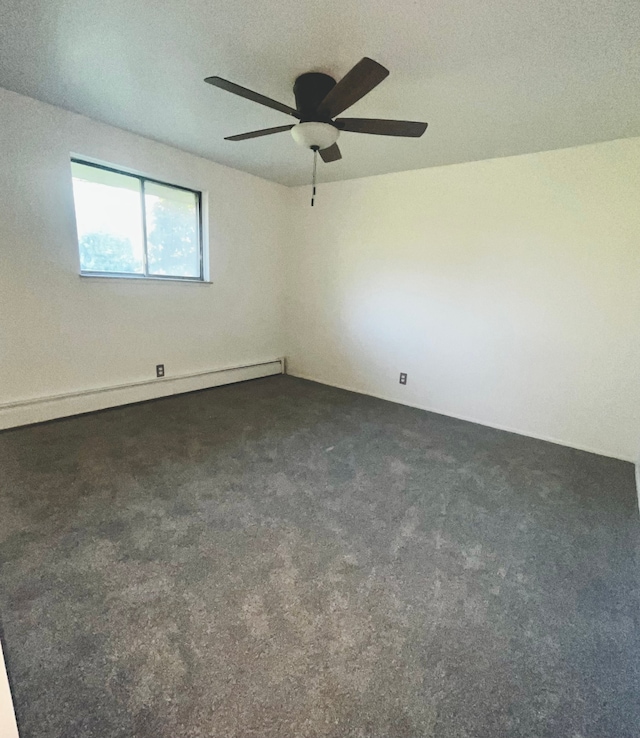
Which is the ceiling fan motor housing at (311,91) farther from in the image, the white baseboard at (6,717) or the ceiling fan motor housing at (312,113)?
the white baseboard at (6,717)

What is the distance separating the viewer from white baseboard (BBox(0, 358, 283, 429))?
2742 millimetres

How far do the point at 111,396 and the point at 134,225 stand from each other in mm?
1581

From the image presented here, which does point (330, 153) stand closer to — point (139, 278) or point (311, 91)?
point (311, 91)

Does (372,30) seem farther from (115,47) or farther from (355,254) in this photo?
(355,254)

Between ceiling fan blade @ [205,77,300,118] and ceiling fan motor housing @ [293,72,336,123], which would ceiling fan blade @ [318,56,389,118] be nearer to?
ceiling fan motor housing @ [293,72,336,123]

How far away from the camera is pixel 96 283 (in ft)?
9.86

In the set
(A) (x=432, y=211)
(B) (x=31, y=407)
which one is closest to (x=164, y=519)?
(B) (x=31, y=407)

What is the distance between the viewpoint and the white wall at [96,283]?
2.56m

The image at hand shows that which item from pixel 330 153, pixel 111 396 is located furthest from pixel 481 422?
pixel 111 396

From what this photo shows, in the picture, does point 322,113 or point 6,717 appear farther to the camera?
point 322,113

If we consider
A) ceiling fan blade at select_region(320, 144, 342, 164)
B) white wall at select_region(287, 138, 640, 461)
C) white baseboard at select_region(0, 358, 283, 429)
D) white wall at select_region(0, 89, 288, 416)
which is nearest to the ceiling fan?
ceiling fan blade at select_region(320, 144, 342, 164)

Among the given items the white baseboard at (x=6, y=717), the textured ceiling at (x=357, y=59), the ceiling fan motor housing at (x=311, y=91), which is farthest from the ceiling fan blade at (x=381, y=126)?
the white baseboard at (x=6, y=717)

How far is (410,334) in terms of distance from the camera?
3.79 m

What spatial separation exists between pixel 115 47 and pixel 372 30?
1.32 metres
